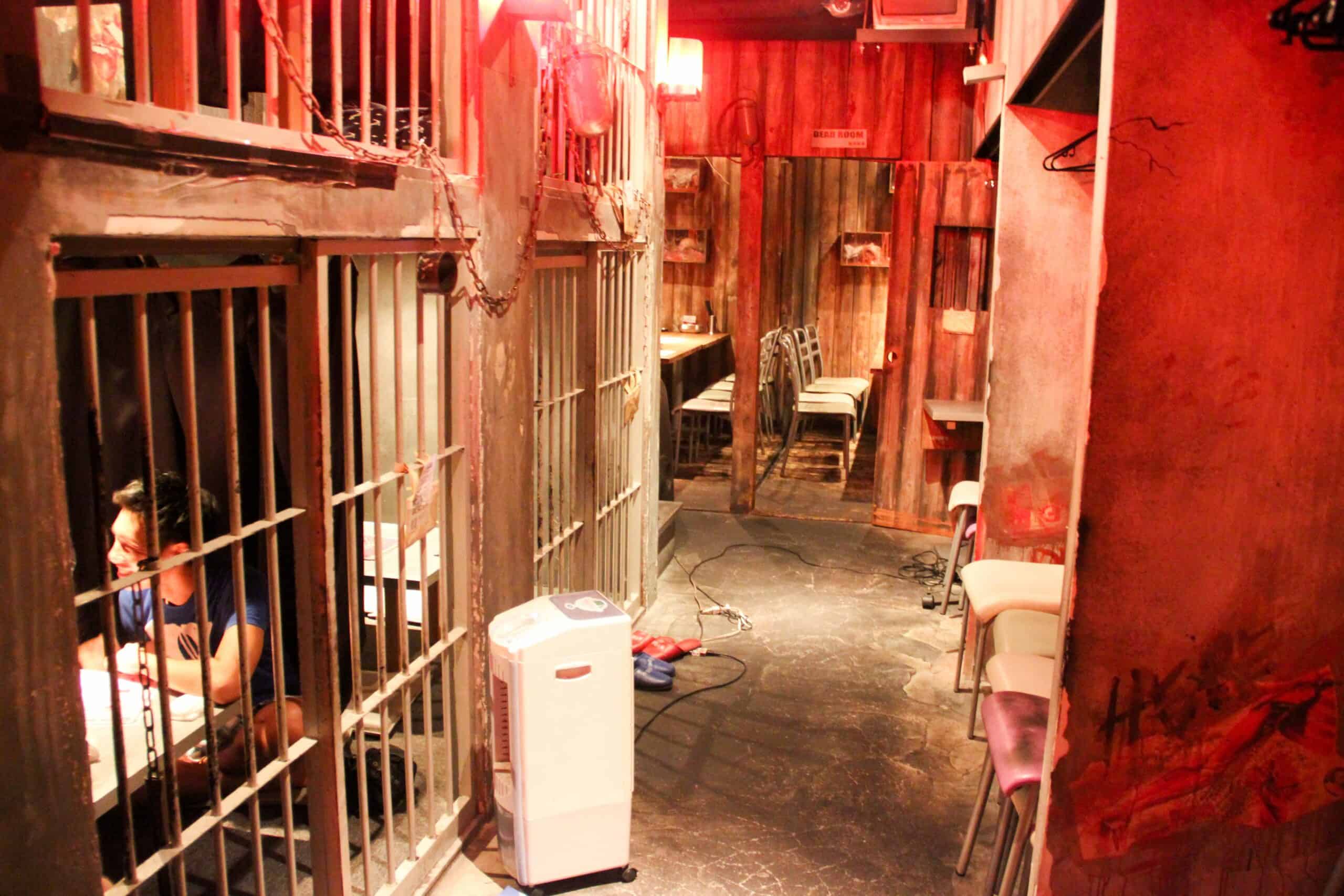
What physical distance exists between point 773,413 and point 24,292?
8824mm

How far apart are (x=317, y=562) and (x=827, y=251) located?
8927 mm

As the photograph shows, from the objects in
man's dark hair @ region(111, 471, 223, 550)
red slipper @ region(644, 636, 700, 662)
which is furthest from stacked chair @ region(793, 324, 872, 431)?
man's dark hair @ region(111, 471, 223, 550)

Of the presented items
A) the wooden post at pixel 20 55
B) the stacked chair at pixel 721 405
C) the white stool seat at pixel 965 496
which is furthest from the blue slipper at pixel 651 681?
the wooden post at pixel 20 55

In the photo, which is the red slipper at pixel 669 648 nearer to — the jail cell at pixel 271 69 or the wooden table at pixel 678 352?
the jail cell at pixel 271 69

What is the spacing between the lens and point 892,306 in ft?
24.3

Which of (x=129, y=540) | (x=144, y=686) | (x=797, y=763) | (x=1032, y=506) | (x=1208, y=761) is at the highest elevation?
(x=129, y=540)

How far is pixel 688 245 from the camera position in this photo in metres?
10.8

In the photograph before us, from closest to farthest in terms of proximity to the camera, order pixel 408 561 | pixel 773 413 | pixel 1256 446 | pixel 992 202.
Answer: pixel 1256 446
pixel 408 561
pixel 992 202
pixel 773 413

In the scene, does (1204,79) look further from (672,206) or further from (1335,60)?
(672,206)

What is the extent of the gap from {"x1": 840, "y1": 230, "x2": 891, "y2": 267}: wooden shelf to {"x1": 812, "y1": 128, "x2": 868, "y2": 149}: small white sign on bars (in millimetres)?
3247

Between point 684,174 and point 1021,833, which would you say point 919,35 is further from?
point 1021,833

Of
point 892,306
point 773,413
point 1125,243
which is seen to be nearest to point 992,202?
point 892,306

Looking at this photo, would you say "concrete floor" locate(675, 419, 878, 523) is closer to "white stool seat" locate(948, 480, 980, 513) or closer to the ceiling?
"white stool seat" locate(948, 480, 980, 513)

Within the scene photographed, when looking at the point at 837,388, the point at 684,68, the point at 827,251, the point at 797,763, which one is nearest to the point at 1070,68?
the point at 797,763
